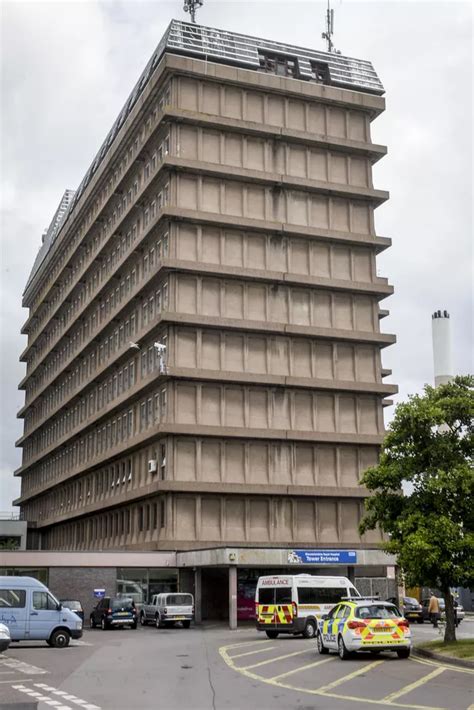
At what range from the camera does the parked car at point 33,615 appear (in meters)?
33.8

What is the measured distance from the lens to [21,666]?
85.4 ft

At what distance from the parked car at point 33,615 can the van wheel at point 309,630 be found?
31.0 feet

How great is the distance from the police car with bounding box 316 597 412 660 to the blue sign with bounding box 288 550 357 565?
21983 millimetres

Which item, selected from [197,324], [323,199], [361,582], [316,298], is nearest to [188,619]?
[361,582]

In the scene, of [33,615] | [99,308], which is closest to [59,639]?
[33,615]

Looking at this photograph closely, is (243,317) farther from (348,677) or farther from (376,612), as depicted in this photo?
(348,677)

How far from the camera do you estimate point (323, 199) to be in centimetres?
6681

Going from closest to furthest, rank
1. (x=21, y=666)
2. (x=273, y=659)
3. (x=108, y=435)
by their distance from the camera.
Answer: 1. (x=21, y=666)
2. (x=273, y=659)
3. (x=108, y=435)

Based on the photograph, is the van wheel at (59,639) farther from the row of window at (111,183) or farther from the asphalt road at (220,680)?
the row of window at (111,183)

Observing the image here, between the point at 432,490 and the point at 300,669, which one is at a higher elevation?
the point at 432,490

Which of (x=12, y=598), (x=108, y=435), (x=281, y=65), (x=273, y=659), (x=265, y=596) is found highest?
(x=281, y=65)

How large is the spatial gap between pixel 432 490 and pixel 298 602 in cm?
898

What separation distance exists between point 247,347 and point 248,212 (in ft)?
30.8

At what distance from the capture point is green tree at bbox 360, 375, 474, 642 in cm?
3089
